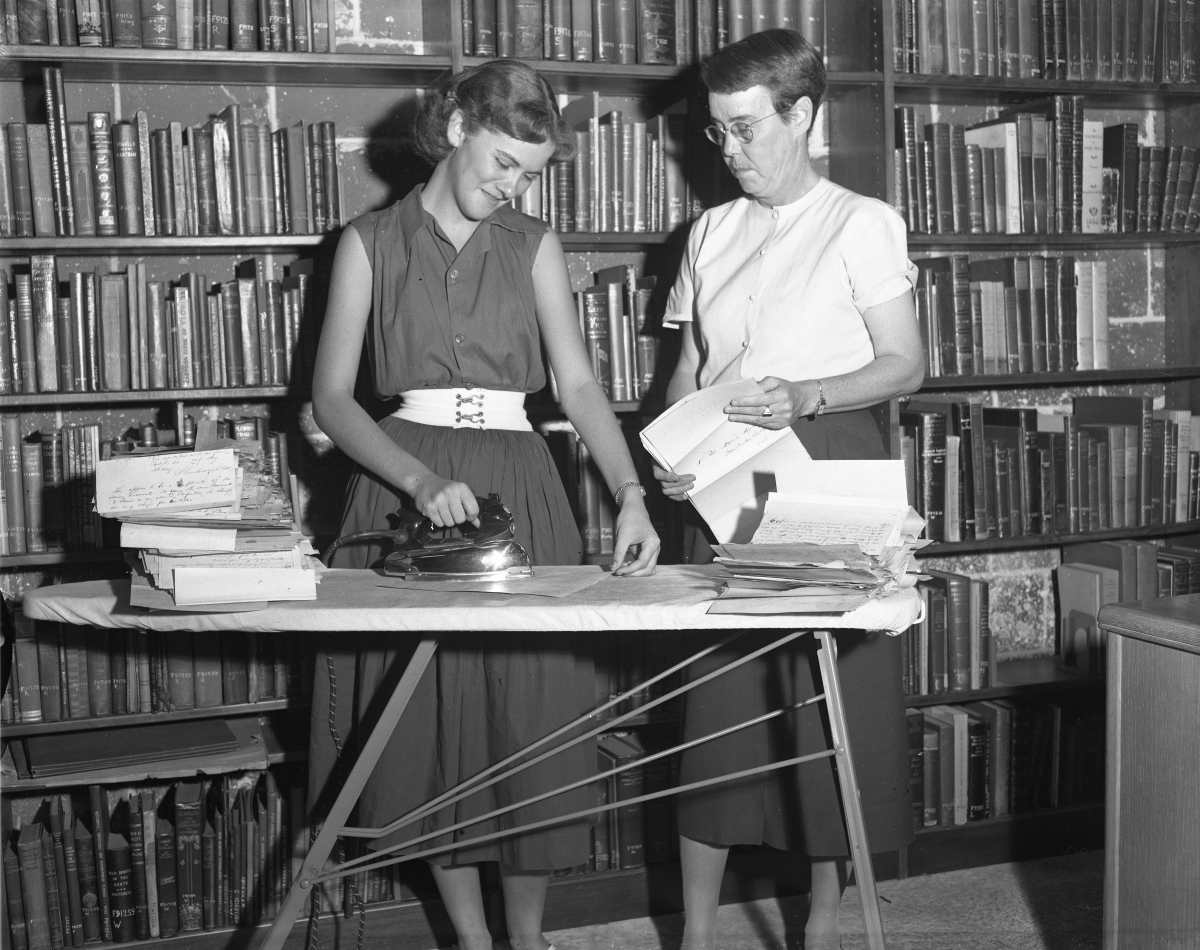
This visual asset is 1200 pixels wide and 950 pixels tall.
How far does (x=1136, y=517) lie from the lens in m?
2.89

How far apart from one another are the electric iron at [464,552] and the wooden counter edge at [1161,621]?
0.79 metres

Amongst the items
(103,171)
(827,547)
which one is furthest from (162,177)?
(827,547)

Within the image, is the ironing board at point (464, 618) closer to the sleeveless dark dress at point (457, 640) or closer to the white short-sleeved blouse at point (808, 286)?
the sleeveless dark dress at point (457, 640)

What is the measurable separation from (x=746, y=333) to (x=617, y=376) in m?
0.50

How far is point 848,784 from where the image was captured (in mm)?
1616

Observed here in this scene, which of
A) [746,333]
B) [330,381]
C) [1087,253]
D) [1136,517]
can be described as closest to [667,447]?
[746,333]

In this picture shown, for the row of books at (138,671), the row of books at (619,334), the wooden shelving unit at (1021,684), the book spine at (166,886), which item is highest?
the row of books at (619,334)

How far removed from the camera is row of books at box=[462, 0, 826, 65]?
246 centimetres

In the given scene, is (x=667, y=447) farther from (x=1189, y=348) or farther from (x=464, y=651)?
(x=1189, y=348)

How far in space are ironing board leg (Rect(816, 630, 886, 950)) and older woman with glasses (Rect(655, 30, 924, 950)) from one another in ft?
1.37

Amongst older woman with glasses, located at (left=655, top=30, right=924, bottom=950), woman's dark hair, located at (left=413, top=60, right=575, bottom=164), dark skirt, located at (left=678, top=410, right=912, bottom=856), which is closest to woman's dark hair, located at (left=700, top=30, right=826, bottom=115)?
older woman with glasses, located at (left=655, top=30, right=924, bottom=950)

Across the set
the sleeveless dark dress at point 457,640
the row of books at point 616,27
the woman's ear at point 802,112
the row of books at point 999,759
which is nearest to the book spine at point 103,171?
the sleeveless dark dress at point 457,640

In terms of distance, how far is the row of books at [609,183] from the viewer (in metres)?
2.55

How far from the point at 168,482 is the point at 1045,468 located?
6.61ft
